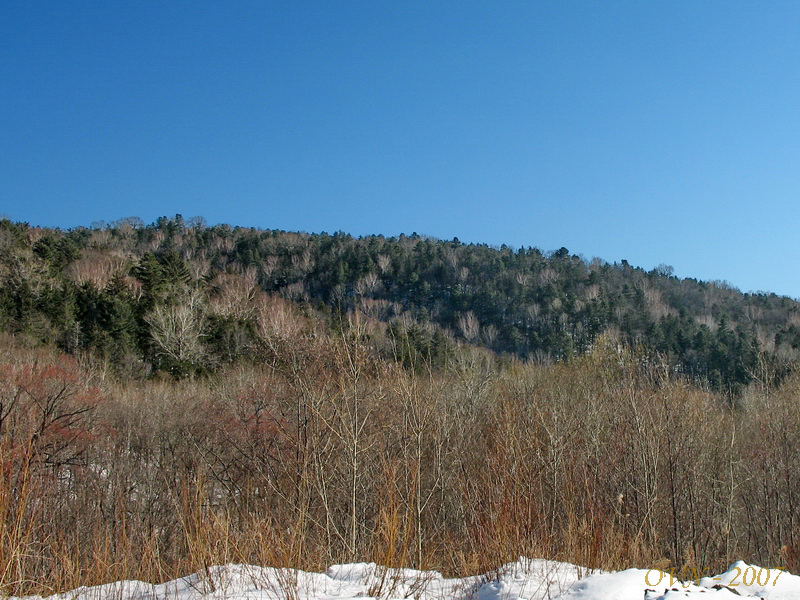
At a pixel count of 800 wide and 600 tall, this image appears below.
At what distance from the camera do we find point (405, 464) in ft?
24.1

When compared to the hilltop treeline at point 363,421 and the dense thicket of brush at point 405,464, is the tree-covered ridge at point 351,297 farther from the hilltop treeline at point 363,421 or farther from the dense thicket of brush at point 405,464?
the dense thicket of brush at point 405,464

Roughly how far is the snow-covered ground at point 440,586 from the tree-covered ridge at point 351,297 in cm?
2607

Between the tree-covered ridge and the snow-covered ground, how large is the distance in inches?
1026

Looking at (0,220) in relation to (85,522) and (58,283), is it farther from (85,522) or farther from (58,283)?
(85,522)

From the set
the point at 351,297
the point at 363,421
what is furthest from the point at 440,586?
the point at 351,297

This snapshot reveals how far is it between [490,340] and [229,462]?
2049 inches

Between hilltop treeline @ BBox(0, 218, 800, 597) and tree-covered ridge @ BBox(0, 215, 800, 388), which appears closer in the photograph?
hilltop treeline @ BBox(0, 218, 800, 597)

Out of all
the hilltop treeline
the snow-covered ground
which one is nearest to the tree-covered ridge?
the hilltop treeline

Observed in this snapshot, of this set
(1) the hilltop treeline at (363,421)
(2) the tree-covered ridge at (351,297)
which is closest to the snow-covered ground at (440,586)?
(1) the hilltop treeline at (363,421)

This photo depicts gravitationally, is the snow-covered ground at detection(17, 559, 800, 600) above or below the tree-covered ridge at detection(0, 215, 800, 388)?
below

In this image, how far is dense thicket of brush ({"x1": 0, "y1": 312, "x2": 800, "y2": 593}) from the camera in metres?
6.56

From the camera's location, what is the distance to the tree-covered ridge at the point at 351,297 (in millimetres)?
36344

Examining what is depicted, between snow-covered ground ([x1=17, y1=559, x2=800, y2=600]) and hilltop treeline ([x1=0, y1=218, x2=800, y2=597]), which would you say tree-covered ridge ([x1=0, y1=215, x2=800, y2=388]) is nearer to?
hilltop treeline ([x1=0, y1=218, x2=800, y2=597])

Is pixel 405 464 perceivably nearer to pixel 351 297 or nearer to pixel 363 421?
pixel 363 421
